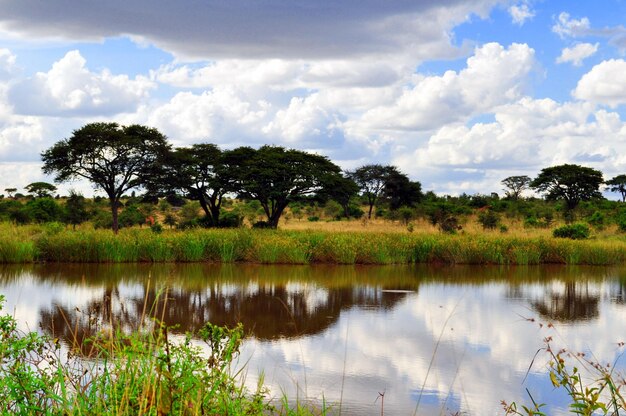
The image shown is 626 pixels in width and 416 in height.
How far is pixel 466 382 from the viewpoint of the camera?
676 centimetres

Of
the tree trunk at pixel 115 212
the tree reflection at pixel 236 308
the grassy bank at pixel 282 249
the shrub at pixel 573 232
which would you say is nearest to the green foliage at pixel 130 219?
the tree trunk at pixel 115 212

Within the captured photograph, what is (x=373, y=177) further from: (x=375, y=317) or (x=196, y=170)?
(x=375, y=317)

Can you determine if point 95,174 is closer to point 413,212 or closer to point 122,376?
point 413,212

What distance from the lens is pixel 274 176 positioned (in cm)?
3150

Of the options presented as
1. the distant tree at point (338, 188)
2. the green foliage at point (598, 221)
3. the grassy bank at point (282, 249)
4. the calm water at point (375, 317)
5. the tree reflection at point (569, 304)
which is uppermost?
the distant tree at point (338, 188)

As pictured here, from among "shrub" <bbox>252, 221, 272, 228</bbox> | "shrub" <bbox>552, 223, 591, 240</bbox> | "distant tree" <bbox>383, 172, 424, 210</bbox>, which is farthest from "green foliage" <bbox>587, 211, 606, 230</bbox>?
"shrub" <bbox>252, 221, 272, 228</bbox>

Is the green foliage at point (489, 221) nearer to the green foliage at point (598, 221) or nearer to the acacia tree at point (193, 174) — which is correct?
the green foliage at point (598, 221)

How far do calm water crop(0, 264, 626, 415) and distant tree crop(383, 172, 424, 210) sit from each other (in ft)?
92.8

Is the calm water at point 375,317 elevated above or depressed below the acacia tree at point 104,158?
below

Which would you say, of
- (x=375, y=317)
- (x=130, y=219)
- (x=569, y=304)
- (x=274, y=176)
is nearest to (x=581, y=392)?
(x=375, y=317)

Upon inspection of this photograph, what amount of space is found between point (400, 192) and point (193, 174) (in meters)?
19.7

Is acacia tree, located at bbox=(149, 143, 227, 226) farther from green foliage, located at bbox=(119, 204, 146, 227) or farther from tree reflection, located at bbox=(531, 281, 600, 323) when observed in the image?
tree reflection, located at bbox=(531, 281, 600, 323)

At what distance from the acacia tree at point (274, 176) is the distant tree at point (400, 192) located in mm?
14067

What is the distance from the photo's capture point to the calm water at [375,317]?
21.4 feet
